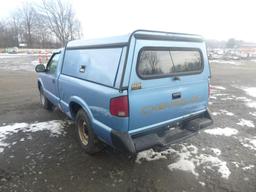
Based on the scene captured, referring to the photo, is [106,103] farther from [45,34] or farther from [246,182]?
[45,34]

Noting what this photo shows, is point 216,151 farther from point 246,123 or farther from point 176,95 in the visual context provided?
point 246,123

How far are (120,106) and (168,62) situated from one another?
1061 millimetres

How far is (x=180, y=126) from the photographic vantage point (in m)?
3.74

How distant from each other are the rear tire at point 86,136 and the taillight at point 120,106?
0.82m

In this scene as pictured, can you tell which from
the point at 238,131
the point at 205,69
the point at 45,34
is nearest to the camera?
the point at 205,69

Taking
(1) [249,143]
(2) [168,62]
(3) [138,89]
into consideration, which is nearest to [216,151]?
(1) [249,143]

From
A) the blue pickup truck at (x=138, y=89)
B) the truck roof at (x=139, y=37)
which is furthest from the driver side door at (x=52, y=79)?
the truck roof at (x=139, y=37)

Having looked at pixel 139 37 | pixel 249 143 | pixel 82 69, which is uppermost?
pixel 139 37

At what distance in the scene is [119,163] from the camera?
3617mm

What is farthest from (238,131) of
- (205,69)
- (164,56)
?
(164,56)

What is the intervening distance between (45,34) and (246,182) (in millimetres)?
57139

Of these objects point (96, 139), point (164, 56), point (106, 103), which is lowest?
point (96, 139)

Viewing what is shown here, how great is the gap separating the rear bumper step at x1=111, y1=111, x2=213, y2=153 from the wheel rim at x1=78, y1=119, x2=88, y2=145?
1.02 metres

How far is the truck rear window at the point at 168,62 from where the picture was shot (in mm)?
3064
